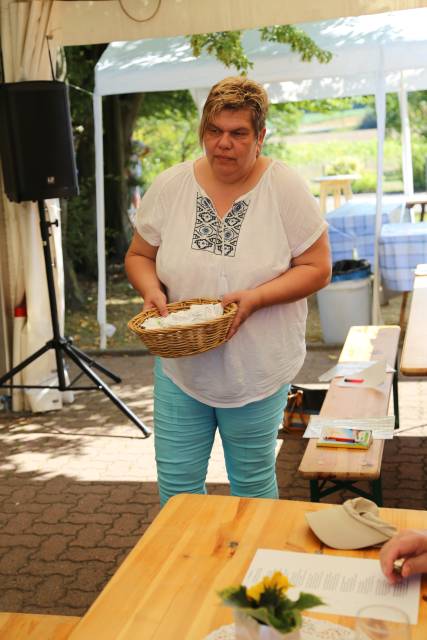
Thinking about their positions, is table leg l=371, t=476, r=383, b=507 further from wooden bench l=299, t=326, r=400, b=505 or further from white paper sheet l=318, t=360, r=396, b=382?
white paper sheet l=318, t=360, r=396, b=382

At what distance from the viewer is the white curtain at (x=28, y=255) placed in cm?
584

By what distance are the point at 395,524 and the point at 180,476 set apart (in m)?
1.04

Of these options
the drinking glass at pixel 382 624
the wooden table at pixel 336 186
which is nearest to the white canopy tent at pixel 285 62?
the wooden table at pixel 336 186

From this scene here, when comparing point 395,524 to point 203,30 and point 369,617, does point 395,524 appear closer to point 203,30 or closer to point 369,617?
point 369,617

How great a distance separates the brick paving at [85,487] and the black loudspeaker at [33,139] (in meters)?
1.50

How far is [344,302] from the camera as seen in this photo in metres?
7.74

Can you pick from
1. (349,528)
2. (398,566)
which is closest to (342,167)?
(349,528)

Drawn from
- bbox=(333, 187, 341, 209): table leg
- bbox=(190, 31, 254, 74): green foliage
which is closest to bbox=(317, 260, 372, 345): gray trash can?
bbox=(190, 31, 254, 74): green foliage

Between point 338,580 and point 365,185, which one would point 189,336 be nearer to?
point 338,580

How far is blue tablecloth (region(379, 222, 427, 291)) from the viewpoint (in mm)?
7566

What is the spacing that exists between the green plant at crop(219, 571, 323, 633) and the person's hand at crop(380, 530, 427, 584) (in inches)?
19.1

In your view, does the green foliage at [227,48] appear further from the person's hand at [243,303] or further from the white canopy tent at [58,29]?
the person's hand at [243,303]

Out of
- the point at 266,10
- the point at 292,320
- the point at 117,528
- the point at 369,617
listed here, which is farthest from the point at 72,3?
the point at 369,617

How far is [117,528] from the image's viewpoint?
4.35 m
